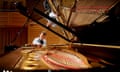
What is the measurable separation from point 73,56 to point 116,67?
393 millimetres

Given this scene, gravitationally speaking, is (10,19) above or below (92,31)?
below

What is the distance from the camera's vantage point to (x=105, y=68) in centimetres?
146

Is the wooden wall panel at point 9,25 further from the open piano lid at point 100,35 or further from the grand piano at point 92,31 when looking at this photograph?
the open piano lid at point 100,35

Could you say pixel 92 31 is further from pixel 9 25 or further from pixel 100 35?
pixel 9 25

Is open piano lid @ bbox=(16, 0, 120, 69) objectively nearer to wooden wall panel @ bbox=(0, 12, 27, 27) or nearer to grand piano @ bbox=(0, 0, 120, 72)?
grand piano @ bbox=(0, 0, 120, 72)

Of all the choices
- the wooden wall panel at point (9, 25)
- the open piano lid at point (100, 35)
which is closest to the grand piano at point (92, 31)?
the open piano lid at point (100, 35)

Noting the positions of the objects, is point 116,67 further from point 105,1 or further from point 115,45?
point 105,1

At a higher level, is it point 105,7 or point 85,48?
point 105,7

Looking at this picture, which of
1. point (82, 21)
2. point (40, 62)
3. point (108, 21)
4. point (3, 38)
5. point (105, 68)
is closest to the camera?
point (105, 68)

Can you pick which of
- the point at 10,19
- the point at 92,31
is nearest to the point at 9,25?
the point at 10,19

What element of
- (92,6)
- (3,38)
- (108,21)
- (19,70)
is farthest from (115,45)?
(3,38)

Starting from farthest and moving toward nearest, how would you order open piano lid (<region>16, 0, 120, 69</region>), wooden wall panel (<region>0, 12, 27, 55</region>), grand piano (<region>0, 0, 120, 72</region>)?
wooden wall panel (<region>0, 12, 27, 55</region>) < open piano lid (<region>16, 0, 120, 69</region>) < grand piano (<region>0, 0, 120, 72</region>)

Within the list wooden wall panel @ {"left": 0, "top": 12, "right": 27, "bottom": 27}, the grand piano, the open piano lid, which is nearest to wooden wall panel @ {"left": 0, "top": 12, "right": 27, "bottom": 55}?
wooden wall panel @ {"left": 0, "top": 12, "right": 27, "bottom": 27}

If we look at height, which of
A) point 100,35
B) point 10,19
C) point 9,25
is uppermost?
point 100,35
